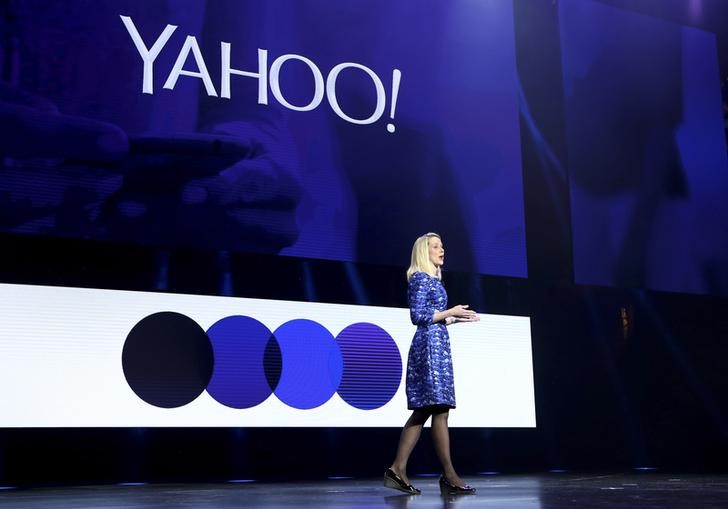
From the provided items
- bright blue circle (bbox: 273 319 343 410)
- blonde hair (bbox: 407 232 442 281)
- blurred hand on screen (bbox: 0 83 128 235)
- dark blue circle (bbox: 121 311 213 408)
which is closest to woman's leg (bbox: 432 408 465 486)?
blonde hair (bbox: 407 232 442 281)

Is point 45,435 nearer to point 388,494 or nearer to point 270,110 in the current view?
point 388,494

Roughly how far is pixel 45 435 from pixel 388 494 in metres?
2.17

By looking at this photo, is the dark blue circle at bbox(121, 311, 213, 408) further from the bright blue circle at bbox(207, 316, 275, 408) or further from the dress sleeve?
the dress sleeve

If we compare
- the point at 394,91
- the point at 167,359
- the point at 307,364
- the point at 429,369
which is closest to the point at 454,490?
the point at 429,369

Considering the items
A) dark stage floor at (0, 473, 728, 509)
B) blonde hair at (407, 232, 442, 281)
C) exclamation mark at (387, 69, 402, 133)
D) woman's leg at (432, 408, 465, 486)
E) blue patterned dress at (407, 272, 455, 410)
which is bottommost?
dark stage floor at (0, 473, 728, 509)

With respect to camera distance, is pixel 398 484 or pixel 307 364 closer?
pixel 398 484

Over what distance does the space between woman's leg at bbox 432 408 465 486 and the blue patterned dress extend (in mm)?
82

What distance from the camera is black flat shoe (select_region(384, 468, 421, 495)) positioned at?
13.9ft

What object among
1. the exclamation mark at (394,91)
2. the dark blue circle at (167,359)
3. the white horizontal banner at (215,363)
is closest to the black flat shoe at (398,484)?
the white horizontal banner at (215,363)

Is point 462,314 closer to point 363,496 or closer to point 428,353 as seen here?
point 428,353

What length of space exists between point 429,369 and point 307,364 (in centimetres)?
174

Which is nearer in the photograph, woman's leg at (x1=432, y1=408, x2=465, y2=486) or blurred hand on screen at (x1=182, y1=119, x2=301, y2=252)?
woman's leg at (x1=432, y1=408, x2=465, y2=486)

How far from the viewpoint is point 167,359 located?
550 centimetres

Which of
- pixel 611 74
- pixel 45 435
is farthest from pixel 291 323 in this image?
pixel 611 74
